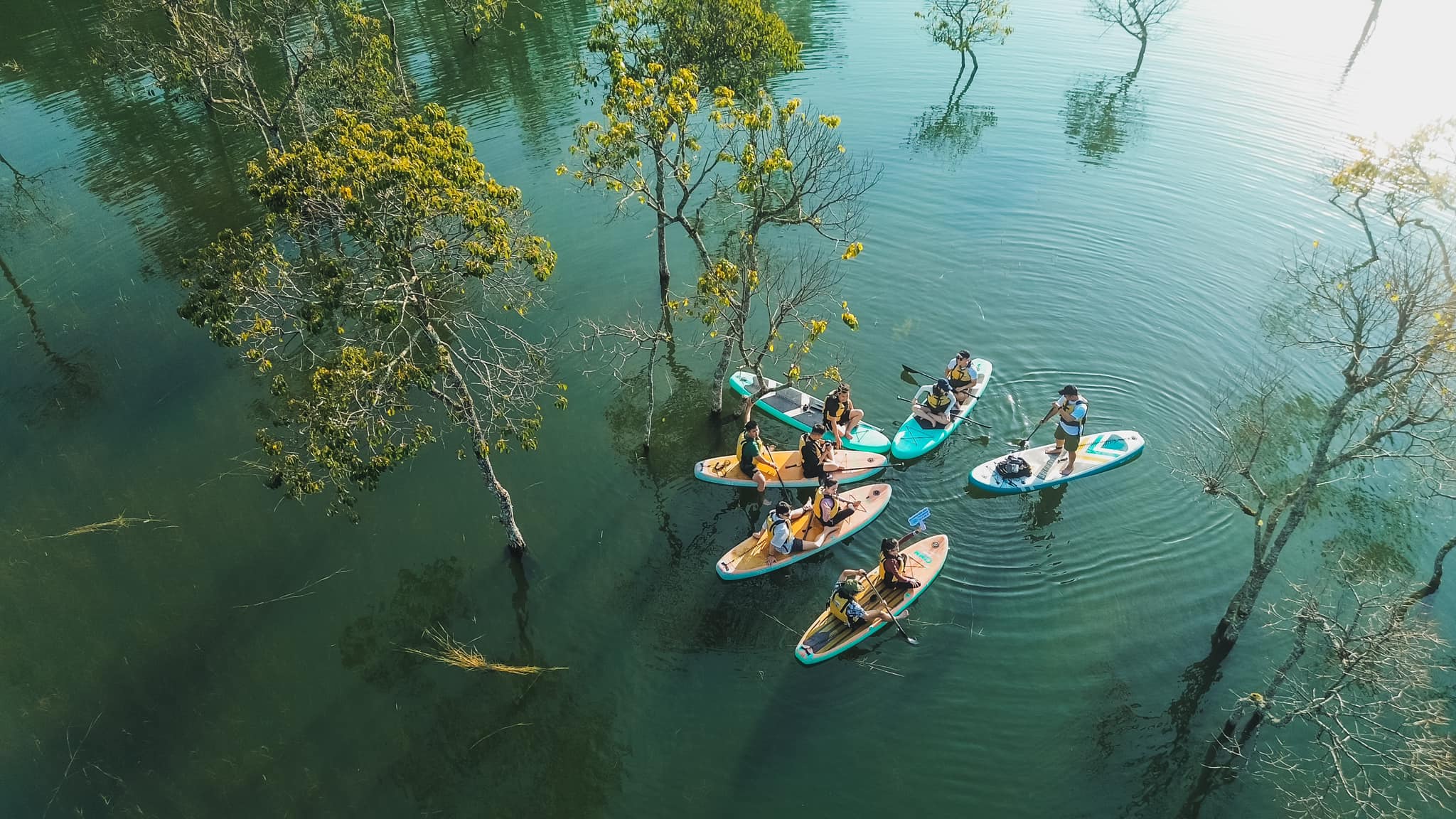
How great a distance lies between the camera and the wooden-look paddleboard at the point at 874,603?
15.7 meters

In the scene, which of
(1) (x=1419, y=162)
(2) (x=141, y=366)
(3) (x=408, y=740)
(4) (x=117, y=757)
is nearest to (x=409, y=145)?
(3) (x=408, y=740)

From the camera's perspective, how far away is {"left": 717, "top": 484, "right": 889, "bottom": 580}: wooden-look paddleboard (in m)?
17.5

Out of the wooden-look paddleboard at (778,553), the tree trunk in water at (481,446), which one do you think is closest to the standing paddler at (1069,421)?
the wooden-look paddleboard at (778,553)

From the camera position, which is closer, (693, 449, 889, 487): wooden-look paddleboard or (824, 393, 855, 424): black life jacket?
(693, 449, 889, 487): wooden-look paddleboard

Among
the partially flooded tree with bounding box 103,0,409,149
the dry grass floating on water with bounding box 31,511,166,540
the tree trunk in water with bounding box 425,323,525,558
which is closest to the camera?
the tree trunk in water with bounding box 425,323,525,558

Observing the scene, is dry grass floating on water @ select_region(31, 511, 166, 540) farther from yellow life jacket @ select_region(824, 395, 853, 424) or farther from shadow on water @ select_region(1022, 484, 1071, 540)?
shadow on water @ select_region(1022, 484, 1071, 540)

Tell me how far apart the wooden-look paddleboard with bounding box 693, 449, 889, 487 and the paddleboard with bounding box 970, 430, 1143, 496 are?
274 centimetres

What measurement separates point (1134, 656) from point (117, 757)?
2093cm

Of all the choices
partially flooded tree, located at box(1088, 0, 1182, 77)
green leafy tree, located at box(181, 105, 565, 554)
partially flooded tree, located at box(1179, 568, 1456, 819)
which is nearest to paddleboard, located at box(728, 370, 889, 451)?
green leafy tree, located at box(181, 105, 565, 554)

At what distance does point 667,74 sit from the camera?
25.1m

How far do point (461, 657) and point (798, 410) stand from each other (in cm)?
1133

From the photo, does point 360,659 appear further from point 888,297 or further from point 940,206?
point 940,206

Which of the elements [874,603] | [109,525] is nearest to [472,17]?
[109,525]

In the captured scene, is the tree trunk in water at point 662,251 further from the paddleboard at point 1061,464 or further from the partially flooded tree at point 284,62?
the partially flooded tree at point 284,62
